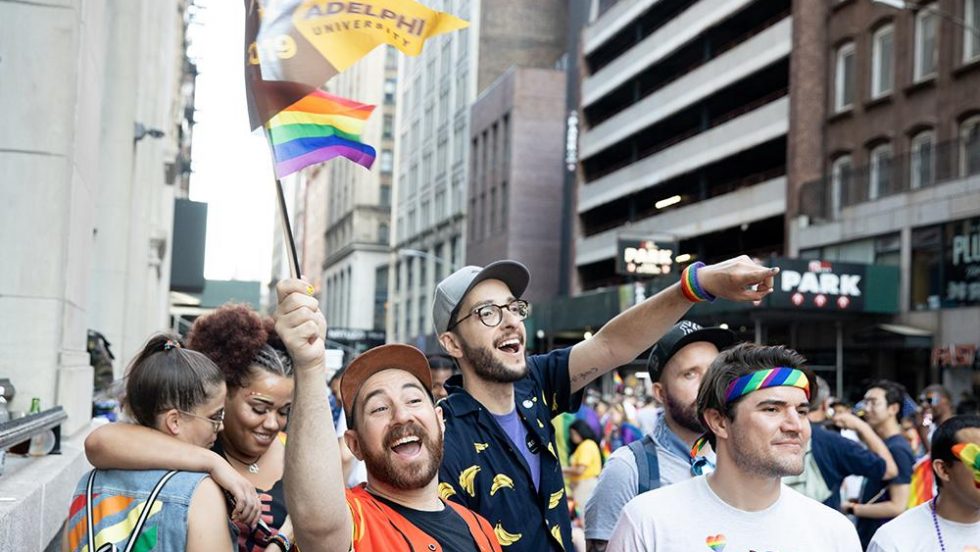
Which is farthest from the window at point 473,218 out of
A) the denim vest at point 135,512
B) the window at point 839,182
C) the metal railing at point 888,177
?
the denim vest at point 135,512

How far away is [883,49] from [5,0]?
31.0m

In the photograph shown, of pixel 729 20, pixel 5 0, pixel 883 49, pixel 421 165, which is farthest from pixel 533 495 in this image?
pixel 421 165

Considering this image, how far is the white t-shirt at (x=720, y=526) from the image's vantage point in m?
3.77

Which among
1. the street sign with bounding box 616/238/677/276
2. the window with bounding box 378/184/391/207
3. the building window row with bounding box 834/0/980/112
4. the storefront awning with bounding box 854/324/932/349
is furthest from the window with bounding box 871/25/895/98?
the window with bounding box 378/184/391/207

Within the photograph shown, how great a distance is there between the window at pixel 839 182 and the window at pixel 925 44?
12.4 ft

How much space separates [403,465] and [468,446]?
0.75 m

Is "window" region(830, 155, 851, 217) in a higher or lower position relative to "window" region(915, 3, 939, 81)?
lower

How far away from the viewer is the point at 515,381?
4453mm

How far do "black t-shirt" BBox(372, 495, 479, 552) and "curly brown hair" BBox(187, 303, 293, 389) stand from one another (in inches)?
41.0

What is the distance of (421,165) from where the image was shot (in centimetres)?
9050

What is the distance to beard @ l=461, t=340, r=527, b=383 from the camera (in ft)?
14.4

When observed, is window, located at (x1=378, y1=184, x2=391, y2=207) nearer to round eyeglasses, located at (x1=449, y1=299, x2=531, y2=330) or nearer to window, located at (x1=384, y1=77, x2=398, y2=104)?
window, located at (x1=384, y1=77, x2=398, y2=104)

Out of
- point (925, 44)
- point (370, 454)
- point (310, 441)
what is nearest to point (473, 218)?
point (925, 44)

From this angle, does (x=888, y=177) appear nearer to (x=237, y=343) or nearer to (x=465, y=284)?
(x=465, y=284)
